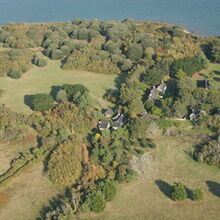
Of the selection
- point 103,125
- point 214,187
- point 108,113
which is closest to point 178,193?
point 214,187

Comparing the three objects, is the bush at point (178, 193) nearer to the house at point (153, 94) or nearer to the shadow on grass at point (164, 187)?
the shadow on grass at point (164, 187)

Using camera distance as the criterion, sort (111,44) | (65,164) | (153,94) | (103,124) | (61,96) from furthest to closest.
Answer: (111,44), (61,96), (153,94), (103,124), (65,164)

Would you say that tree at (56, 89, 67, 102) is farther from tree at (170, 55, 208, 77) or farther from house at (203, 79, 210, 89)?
house at (203, 79, 210, 89)

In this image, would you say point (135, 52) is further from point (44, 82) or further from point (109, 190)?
point (109, 190)

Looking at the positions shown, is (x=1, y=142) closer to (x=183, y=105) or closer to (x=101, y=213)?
(x=101, y=213)

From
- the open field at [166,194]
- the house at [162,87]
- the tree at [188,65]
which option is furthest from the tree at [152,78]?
the open field at [166,194]

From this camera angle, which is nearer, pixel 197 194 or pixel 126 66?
pixel 197 194

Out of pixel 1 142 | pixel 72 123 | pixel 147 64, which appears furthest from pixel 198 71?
pixel 1 142
